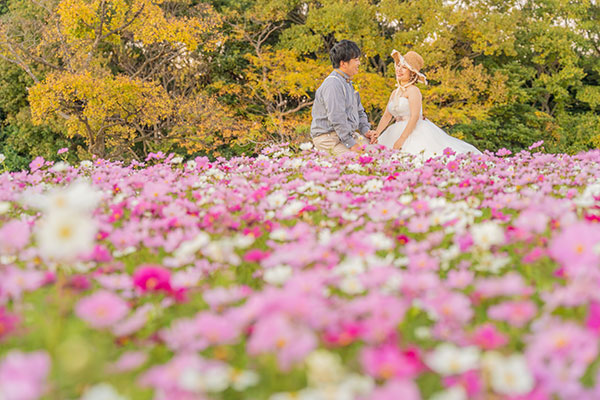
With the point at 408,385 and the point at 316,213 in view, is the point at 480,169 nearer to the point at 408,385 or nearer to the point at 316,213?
the point at 316,213

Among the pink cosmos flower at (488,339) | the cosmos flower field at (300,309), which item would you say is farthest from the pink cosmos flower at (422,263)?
the pink cosmos flower at (488,339)

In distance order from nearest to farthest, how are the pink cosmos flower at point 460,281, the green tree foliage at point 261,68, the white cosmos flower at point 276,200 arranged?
the pink cosmos flower at point 460,281, the white cosmos flower at point 276,200, the green tree foliage at point 261,68

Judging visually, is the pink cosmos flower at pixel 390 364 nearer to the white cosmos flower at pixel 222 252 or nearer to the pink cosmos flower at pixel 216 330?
the pink cosmos flower at pixel 216 330

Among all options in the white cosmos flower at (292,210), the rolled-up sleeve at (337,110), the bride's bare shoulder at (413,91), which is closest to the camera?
the white cosmos flower at (292,210)

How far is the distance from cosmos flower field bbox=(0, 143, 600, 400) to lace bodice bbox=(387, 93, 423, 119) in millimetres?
3702

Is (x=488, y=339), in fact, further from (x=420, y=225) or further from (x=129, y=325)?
(x=420, y=225)

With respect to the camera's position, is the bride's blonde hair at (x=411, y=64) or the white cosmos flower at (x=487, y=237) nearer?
the white cosmos flower at (x=487, y=237)

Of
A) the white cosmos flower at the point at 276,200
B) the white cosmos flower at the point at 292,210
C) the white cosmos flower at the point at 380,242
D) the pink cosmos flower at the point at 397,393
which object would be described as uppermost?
the pink cosmos flower at the point at 397,393

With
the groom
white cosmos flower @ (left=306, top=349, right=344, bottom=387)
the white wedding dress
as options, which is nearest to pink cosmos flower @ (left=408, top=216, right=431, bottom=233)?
white cosmos flower @ (left=306, top=349, right=344, bottom=387)

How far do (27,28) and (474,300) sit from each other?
1356 centimetres

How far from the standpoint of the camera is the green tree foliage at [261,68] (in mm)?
11133

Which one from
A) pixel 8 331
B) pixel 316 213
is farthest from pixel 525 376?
pixel 316 213

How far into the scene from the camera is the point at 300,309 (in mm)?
759

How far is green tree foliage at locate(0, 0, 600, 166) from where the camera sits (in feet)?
36.5
